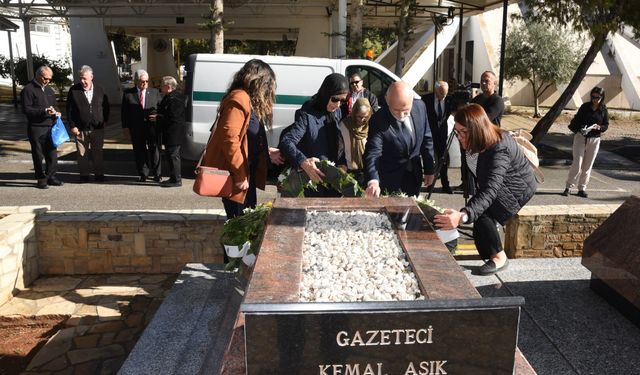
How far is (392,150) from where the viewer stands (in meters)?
5.11

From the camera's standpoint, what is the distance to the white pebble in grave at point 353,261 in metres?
2.88

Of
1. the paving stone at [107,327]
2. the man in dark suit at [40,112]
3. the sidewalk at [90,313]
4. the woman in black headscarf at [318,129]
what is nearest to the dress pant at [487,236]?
the woman in black headscarf at [318,129]

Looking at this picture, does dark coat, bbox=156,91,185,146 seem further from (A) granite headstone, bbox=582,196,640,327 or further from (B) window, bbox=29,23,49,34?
(B) window, bbox=29,23,49,34

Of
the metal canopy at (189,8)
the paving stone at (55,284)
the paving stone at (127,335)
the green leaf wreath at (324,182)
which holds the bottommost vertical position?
the paving stone at (127,335)

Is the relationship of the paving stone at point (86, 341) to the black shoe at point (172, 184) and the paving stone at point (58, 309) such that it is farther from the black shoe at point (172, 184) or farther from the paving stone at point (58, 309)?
the black shoe at point (172, 184)

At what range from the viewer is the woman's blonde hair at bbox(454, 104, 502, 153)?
4445 millimetres

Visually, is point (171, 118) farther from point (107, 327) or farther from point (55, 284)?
point (107, 327)

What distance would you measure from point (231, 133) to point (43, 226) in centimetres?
241

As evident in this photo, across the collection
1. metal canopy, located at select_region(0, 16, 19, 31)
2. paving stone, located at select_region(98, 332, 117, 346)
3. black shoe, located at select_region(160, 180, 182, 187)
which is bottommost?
paving stone, located at select_region(98, 332, 117, 346)

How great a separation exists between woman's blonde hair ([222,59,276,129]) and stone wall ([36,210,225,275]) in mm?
1497

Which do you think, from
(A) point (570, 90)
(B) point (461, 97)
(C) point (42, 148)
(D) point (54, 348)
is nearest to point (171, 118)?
(C) point (42, 148)

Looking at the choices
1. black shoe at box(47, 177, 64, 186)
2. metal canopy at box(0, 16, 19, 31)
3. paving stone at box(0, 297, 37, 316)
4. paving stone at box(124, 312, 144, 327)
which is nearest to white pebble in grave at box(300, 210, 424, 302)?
paving stone at box(124, 312, 144, 327)

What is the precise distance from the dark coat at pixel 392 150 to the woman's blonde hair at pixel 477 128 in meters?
0.67

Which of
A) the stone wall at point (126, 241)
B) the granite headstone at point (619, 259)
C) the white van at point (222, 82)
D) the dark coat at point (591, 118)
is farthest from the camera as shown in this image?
the white van at point (222, 82)
